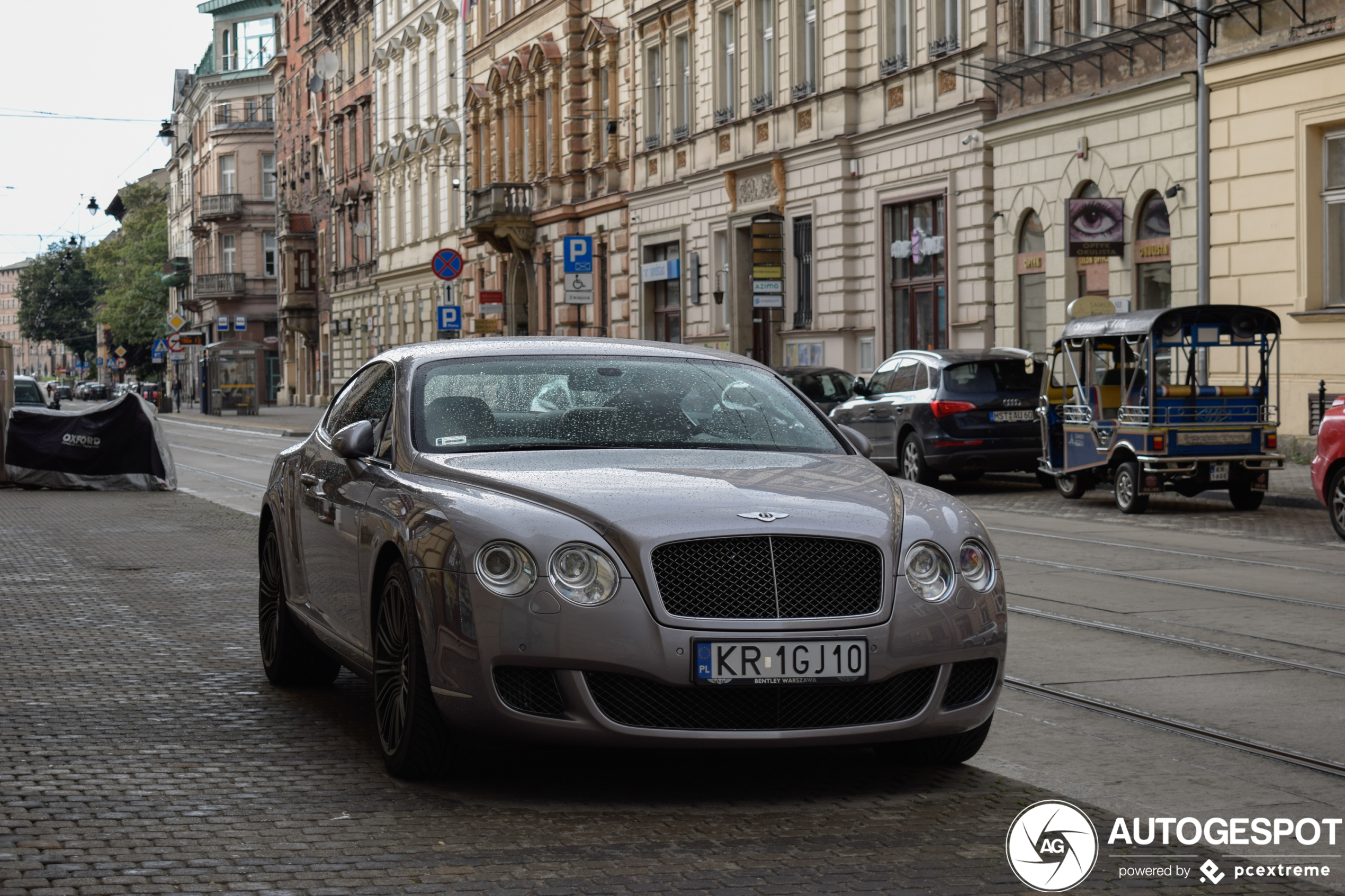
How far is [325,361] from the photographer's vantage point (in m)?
80.6

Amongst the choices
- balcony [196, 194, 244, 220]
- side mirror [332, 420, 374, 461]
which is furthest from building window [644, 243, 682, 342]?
balcony [196, 194, 244, 220]

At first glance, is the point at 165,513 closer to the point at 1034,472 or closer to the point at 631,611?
the point at 1034,472

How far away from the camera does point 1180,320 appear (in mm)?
17547

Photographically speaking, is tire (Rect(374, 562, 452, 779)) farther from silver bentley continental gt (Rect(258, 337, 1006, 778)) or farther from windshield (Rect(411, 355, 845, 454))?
windshield (Rect(411, 355, 845, 454))

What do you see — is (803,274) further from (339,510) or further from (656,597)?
(656,597)

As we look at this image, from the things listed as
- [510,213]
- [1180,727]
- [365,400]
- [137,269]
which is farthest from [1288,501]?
[137,269]

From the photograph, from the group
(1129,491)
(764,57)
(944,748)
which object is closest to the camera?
(944,748)

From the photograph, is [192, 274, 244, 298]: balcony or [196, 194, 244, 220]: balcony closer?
[192, 274, 244, 298]: balcony

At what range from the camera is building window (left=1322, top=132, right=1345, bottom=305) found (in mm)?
22734

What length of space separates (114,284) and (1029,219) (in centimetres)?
10244

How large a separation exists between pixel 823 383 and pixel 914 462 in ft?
16.7

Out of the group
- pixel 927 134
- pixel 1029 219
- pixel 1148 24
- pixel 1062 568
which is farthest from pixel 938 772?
pixel 927 134

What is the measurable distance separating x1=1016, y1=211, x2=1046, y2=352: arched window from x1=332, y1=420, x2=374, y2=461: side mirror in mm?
22205

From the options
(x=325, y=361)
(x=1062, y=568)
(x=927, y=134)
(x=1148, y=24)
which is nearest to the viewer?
(x=1062, y=568)
